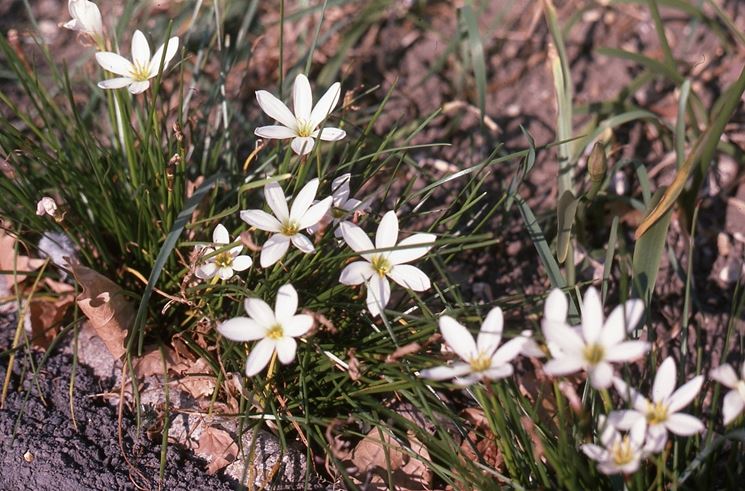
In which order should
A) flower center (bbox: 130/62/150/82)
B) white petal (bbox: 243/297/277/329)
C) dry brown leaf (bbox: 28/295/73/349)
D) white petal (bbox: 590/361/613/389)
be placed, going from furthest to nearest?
dry brown leaf (bbox: 28/295/73/349) → flower center (bbox: 130/62/150/82) → white petal (bbox: 243/297/277/329) → white petal (bbox: 590/361/613/389)

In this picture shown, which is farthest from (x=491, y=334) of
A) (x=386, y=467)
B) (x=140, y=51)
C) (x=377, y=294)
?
(x=140, y=51)

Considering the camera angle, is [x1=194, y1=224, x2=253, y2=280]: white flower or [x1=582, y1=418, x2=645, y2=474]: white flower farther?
[x1=194, y1=224, x2=253, y2=280]: white flower

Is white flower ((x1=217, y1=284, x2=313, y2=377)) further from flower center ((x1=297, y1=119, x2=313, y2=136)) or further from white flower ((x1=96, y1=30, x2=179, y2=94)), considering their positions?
white flower ((x1=96, y1=30, x2=179, y2=94))

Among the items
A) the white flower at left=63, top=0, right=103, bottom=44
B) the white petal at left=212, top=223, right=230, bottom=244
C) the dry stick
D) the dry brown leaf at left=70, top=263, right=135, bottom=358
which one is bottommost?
the dry stick

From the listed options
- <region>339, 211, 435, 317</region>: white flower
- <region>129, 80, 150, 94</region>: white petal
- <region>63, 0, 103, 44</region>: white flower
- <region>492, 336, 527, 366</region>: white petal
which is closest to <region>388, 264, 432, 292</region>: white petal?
<region>339, 211, 435, 317</region>: white flower

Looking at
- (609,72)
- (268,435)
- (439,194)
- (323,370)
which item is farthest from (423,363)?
(609,72)

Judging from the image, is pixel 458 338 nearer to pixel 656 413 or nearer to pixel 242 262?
pixel 656 413
